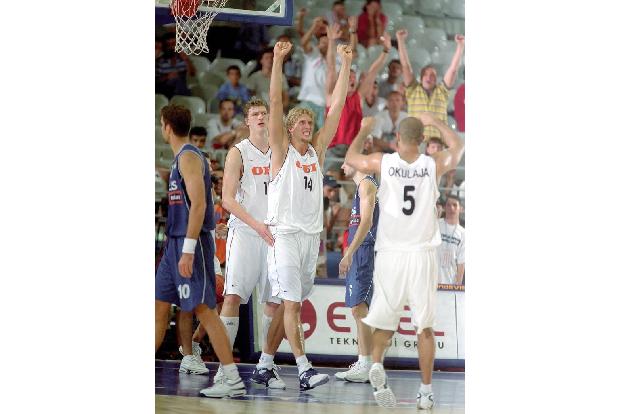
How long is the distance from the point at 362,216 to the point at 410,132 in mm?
524

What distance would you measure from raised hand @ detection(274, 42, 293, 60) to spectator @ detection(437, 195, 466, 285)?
1.18m

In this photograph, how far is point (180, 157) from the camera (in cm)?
556

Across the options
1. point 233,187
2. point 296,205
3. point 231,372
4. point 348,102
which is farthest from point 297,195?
point 231,372

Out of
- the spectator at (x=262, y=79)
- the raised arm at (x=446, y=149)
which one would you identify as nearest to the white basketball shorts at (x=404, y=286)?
the raised arm at (x=446, y=149)

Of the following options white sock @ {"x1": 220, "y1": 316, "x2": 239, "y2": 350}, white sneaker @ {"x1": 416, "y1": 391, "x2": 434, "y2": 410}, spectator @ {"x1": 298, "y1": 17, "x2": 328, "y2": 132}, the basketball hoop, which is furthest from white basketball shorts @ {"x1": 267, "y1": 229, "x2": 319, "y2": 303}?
the basketball hoop

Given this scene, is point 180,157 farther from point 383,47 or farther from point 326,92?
point 383,47

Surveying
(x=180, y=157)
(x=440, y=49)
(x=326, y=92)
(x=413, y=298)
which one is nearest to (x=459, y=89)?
(x=440, y=49)

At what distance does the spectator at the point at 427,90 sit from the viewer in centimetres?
565

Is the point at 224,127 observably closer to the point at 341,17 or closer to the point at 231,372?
the point at 341,17

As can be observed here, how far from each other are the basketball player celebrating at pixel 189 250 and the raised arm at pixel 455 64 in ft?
4.60

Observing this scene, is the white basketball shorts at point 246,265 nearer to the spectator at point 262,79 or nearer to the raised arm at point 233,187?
the raised arm at point 233,187

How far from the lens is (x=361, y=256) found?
5.62 meters

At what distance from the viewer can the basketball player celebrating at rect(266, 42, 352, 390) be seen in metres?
5.56

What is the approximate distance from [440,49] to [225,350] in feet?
6.59
